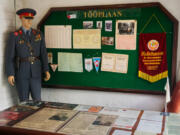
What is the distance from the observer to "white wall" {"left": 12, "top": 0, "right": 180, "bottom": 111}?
10.2 feet

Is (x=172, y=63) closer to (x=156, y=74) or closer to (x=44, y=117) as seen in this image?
(x=156, y=74)

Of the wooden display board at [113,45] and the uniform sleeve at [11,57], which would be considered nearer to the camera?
the wooden display board at [113,45]

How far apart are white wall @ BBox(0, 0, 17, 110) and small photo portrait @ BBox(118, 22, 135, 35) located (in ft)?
5.12

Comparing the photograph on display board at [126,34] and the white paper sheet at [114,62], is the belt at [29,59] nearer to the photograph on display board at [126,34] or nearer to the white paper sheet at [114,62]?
the white paper sheet at [114,62]

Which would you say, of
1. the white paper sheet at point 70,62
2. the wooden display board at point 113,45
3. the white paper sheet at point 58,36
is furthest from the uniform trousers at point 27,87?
the white paper sheet at point 58,36

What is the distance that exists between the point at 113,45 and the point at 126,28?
29 cm

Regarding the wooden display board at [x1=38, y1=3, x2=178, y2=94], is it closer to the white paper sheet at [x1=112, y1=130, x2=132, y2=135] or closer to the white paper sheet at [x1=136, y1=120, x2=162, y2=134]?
the white paper sheet at [x1=136, y1=120, x2=162, y2=134]

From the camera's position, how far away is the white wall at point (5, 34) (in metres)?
3.19

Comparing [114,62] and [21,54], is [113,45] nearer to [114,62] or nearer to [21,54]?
[114,62]

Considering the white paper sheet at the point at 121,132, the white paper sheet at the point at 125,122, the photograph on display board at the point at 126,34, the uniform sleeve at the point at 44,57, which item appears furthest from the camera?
the uniform sleeve at the point at 44,57

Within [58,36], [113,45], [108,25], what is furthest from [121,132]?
[58,36]

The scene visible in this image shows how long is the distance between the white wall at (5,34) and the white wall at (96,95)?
0.16m

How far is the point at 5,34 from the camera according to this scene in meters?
3.24

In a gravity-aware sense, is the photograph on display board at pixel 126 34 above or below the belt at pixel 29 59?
above
